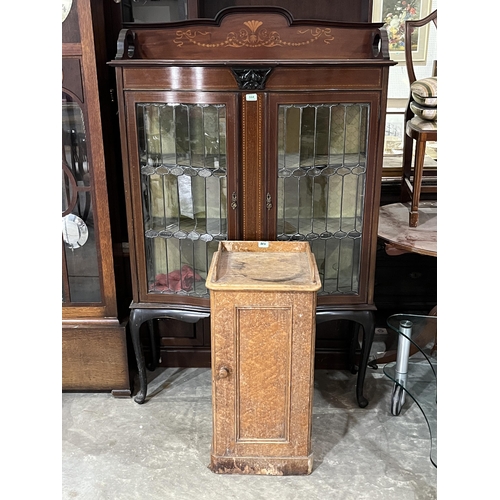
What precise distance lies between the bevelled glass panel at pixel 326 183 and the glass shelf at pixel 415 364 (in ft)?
0.88

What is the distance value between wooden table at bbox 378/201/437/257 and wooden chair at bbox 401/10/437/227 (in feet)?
0.20

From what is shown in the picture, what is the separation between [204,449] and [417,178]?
4.79 feet

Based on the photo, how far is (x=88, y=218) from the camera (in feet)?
7.86

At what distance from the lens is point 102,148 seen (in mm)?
2273

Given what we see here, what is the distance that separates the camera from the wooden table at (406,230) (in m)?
2.38

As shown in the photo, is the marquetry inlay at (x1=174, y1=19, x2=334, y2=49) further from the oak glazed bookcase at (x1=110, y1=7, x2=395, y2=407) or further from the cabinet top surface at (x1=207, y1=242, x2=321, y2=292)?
the cabinet top surface at (x1=207, y1=242, x2=321, y2=292)

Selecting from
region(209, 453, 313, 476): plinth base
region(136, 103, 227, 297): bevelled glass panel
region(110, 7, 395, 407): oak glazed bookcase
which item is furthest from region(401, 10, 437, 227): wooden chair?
region(209, 453, 313, 476): plinth base

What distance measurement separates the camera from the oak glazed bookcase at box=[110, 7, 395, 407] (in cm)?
210

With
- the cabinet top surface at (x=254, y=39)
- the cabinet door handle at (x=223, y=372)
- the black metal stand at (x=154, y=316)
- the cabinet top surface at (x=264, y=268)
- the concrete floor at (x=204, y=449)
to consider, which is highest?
the cabinet top surface at (x=254, y=39)

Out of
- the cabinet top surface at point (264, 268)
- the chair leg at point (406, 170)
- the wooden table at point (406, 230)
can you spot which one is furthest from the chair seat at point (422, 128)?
the cabinet top surface at point (264, 268)

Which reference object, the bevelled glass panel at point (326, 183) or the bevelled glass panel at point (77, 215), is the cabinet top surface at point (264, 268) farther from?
the bevelled glass panel at point (77, 215)

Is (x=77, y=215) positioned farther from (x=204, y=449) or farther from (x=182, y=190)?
(x=204, y=449)

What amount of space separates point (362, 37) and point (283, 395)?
57.2 inches

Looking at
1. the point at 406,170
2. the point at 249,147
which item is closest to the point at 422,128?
the point at 406,170
